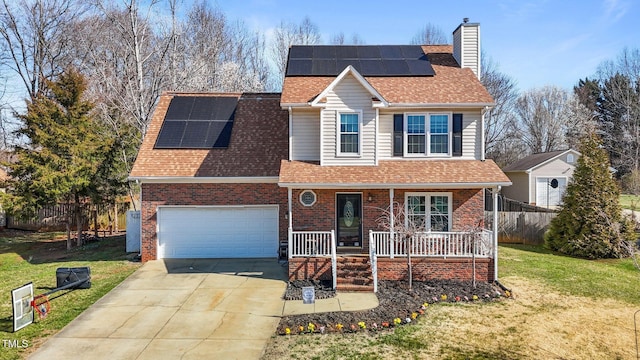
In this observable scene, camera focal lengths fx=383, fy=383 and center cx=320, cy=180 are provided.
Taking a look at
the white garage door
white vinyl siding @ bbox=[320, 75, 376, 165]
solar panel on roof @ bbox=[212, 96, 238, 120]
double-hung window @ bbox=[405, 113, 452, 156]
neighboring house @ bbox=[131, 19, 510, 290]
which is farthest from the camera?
solar panel on roof @ bbox=[212, 96, 238, 120]

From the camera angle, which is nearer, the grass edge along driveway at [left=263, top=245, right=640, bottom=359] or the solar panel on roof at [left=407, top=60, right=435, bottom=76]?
the grass edge along driveway at [left=263, top=245, right=640, bottom=359]

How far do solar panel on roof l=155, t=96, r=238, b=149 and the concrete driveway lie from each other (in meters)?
4.79

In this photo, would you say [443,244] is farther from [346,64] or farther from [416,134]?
[346,64]

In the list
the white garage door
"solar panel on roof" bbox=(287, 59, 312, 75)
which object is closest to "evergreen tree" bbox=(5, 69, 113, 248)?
the white garage door

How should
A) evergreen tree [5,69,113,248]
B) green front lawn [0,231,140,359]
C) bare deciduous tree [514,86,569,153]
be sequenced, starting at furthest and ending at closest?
1. bare deciduous tree [514,86,569,153]
2. evergreen tree [5,69,113,248]
3. green front lawn [0,231,140,359]

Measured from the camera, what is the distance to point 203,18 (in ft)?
108

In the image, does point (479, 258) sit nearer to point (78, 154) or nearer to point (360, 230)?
point (360, 230)

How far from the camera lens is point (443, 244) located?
1229 cm

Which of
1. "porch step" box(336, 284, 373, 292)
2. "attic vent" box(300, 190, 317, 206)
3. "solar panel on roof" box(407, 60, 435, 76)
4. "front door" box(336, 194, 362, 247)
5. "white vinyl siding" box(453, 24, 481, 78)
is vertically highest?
"white vinyl siding" box(453, 24, 481, 78)

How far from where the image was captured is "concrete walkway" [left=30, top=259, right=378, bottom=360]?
7.58m

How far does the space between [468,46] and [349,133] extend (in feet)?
22.2

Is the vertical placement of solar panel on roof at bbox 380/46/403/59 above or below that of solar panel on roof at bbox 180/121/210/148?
above

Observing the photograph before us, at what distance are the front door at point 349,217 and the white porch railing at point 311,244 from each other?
2.51ft

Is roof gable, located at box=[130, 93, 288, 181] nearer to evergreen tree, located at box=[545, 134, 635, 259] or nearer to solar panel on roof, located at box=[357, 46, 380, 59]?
solar panel on roof, located at box=[357, 46, 380, 59]
